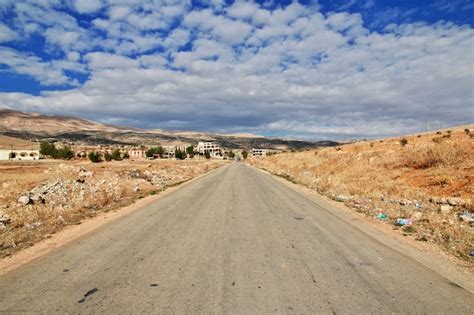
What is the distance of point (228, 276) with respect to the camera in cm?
527

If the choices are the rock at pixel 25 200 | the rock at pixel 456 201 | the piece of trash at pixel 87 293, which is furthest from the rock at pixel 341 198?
the rock at pixel 25 200

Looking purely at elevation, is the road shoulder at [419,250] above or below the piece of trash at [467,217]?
below

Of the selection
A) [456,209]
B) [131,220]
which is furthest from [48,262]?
[456,209]

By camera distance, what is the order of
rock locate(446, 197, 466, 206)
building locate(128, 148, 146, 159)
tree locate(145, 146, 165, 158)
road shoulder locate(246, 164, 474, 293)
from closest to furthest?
road shoulder locate(246, 164, 474, 293), rock locate(446, 197, 466, 206), tree locate(145, 146, 165, 158), building locate(128, 148, 146, 159)

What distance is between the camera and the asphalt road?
432 cm

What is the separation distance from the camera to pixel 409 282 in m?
5.23

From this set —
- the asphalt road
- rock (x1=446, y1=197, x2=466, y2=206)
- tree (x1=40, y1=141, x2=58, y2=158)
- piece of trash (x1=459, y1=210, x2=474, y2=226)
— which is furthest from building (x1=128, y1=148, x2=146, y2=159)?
piece of trash (x1=459, y1=210, x2=474, y2=226)

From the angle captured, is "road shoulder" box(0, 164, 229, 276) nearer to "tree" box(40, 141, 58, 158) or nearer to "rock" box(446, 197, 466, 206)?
"rock" box(446, 197, 466, 206)

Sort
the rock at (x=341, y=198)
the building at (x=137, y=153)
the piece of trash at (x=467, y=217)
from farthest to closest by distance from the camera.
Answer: the building at (x=137, y=153)
the rock at (x=341, y=198)
the piece of trash at (x=467, y=217)

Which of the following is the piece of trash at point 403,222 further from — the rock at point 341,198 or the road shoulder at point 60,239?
the road shoulder at point 60,239

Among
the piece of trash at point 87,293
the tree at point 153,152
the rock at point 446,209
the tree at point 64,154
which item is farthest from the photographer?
the tree at point 153,152

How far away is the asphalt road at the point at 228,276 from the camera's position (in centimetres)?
432

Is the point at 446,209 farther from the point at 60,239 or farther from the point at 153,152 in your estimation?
the point at 153,152

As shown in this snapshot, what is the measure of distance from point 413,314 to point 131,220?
8.61 m
